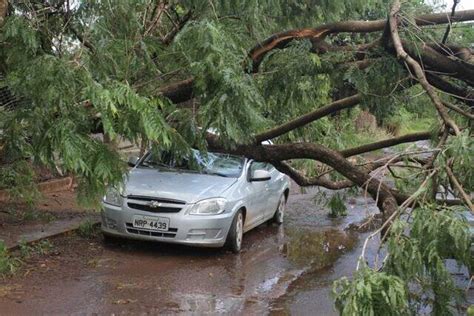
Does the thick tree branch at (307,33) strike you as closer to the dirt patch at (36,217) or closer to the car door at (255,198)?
the car door at (255,198)

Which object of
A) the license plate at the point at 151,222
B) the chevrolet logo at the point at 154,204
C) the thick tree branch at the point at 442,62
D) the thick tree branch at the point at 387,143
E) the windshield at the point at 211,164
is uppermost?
the thick tree branch at the point at 442,62

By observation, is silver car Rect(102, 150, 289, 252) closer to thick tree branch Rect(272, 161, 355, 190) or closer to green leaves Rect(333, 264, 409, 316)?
thick tree branch Rect(272, 161, 355, 190)

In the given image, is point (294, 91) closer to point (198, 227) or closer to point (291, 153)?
point (291, 153)

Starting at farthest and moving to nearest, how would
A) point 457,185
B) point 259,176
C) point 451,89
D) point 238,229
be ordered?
point 259,176, point 238,229, point 451,89, point 457,185

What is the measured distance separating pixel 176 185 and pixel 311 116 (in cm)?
232

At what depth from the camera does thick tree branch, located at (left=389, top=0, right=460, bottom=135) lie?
5.62 meters

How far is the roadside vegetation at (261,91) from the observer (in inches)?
181

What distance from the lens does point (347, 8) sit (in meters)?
8.05

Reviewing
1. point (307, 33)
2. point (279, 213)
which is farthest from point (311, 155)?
point (279, 213)

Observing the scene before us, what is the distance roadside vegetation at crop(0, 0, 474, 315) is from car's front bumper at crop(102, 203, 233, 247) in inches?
47.6

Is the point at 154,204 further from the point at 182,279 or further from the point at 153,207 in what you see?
the point at 182,279

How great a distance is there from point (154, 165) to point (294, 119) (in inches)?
107

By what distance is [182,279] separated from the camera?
8383mm

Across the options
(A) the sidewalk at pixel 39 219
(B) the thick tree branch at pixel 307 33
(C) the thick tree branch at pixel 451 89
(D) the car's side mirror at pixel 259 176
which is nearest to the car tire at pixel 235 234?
(D) the car's side mirror at pixel 259 176
